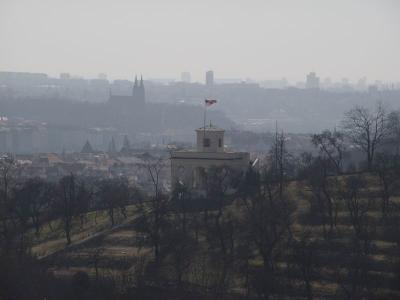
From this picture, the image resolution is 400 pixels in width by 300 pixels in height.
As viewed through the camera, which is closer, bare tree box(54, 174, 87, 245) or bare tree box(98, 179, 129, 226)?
bare tree box(54, 174, 87, 245)

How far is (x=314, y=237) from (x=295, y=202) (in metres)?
3.28

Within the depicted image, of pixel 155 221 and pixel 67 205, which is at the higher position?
pixel 155 221

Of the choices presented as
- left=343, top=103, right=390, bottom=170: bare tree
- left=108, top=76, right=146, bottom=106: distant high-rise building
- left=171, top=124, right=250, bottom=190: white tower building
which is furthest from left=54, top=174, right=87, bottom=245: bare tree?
left=108, top=76, right=146, bottom=106: distant high-rise building

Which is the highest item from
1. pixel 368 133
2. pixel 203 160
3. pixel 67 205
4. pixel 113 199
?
pixel 368 133

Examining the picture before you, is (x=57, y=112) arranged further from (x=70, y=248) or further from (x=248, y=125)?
(x=70, y=248)

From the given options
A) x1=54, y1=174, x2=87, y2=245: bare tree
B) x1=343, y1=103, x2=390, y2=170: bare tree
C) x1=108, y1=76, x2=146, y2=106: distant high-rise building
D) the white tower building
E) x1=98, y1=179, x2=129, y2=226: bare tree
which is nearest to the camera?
x1=54, y1=174, x2=87, y2=245: bare tree

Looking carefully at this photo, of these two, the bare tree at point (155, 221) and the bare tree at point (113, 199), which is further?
the bare tree at point (113, 199)

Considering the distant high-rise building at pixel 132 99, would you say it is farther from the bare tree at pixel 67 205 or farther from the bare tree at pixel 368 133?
the bare tree at pixel 67 205

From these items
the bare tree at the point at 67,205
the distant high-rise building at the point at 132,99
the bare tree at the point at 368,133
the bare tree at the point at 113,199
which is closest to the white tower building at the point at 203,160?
the bare tree at the point at 113,199

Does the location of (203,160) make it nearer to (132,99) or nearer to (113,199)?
(113,199)

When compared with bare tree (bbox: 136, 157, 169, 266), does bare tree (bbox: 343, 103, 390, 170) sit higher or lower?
higher

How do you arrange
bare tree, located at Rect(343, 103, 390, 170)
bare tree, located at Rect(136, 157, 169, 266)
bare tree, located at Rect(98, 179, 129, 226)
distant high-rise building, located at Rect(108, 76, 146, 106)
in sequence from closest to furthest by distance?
bare tree, located at Rect(136, 157, 169, 266)
bare tree, located at Rect(98, 179, 129, 226)
bare tree, located at Rect(343, 103, 390, 170)
distant high-rise building, located at Rect(108, 76, 146, 106)

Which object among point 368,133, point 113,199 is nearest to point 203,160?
point 113,199

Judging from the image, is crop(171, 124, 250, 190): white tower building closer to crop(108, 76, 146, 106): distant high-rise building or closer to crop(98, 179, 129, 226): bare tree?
crop(98, 179, 129, 226): bare tree
